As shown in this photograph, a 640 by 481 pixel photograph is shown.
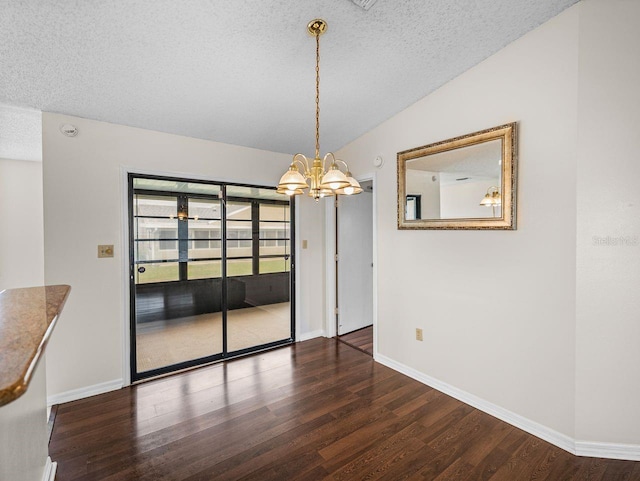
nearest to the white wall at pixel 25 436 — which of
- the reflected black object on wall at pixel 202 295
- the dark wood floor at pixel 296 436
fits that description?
the dark wood floor at pixel 296 436

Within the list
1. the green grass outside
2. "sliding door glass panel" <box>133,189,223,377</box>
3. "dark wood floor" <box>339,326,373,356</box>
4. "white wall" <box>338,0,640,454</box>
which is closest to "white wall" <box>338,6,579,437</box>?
"white wall" <box>338,0,640,454</box>

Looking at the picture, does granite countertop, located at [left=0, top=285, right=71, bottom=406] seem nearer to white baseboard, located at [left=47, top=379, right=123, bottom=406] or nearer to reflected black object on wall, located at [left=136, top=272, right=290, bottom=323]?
white baseboard, located at [left=47, top=379, right=123, bottom=406]

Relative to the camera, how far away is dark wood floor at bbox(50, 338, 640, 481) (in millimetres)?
1865

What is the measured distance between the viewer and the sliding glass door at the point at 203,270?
3121 millimetres

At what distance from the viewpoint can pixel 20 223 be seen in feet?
12.8

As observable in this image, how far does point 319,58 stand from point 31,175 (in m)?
4.22

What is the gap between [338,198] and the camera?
165 inches

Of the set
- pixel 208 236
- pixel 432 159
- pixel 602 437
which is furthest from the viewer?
pixel 208 236

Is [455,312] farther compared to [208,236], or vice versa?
[208,236]

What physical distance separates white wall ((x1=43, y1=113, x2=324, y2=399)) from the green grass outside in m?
0.34

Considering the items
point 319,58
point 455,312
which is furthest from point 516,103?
point 455,312

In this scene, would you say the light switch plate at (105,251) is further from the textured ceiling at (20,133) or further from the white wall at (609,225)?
the white wall at (609,225)

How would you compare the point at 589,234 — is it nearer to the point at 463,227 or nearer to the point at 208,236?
the point at 463,227

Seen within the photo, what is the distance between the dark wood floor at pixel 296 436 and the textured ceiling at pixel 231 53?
8.48 feet
